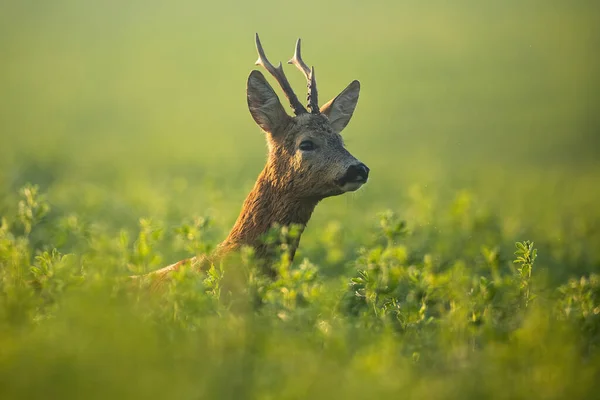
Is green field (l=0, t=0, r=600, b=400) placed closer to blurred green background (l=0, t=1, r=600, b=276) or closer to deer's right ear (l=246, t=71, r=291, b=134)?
blurred green background (l=0, t=1, r=600, b=276)

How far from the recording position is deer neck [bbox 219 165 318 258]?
7824 mm

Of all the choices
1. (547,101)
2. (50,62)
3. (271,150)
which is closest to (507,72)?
(547,101)

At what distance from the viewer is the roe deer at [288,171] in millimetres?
7871

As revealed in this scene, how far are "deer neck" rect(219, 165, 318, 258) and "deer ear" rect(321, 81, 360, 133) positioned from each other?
1373 mm

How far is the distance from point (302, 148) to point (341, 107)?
4.27 ft

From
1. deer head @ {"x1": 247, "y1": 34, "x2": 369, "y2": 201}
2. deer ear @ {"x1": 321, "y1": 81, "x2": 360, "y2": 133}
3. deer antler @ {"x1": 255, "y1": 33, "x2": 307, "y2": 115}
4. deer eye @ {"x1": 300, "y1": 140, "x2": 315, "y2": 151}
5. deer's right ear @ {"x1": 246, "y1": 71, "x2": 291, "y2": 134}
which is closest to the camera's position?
deer head @ {"x1": 247, "y1": 34, "x2": 369, "y2": 201}

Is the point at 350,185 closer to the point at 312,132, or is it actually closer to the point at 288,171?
the point at 288,171

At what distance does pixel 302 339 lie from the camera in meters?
5.60

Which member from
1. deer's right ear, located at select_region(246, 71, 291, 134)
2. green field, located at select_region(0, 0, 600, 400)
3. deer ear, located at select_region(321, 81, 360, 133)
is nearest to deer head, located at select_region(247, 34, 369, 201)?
deer's right ear, located at select_region(246, 71, 291, 134)

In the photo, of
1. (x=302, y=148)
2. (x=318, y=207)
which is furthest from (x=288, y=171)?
(x=318, y=207)

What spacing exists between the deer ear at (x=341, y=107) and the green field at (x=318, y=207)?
3.60 feet

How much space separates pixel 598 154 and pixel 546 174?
3663mm

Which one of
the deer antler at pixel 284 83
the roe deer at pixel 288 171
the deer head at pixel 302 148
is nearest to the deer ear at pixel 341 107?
the deer head at pixel 302 148

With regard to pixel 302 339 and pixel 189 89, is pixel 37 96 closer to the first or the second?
pixel 189 89
